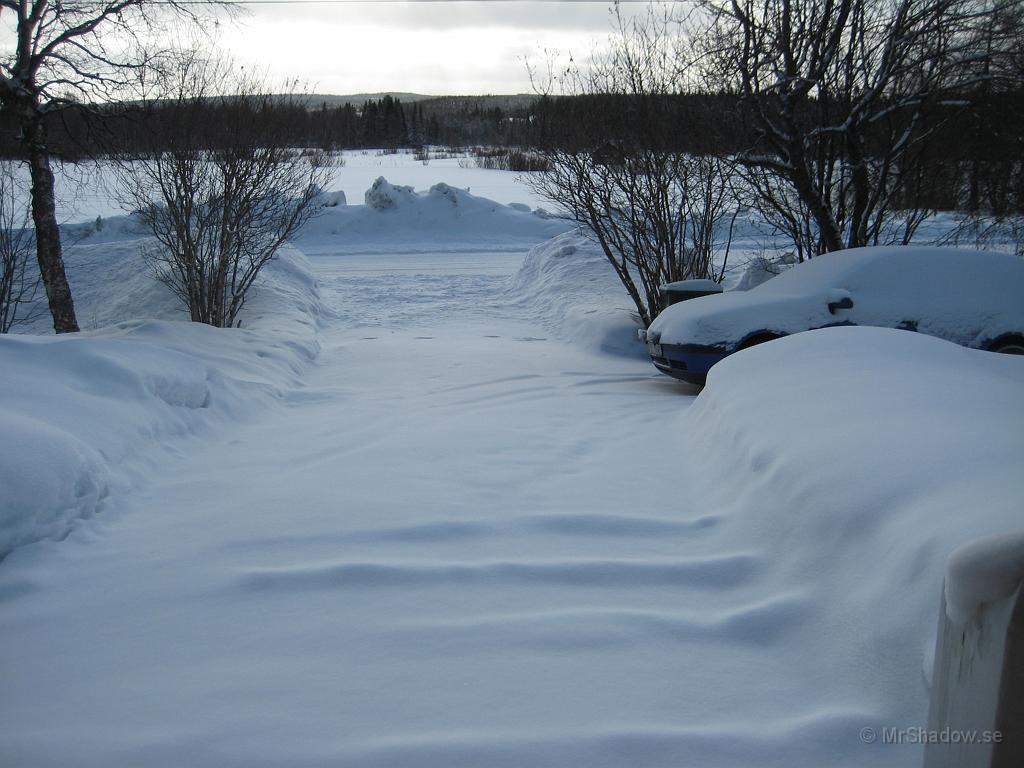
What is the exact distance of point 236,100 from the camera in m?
10.5

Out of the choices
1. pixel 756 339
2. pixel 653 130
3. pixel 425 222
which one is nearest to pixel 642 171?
pixel 653 130

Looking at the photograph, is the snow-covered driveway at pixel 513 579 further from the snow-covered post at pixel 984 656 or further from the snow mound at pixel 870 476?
the snow-covered post at pixel 984 656

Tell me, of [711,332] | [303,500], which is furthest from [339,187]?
[303,500]

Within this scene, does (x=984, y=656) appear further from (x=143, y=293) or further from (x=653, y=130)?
(x=143, y=293)

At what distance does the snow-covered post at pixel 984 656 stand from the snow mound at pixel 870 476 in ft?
0.12

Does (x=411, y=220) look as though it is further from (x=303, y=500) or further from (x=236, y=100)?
(x=303, y=500)

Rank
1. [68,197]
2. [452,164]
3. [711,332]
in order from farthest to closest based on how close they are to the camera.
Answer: [452,164], [68,197], [711,332]

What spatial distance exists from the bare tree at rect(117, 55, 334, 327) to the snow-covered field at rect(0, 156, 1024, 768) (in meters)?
4.04

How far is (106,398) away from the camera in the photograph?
5.27 meters

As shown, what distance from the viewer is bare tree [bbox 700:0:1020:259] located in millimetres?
10336

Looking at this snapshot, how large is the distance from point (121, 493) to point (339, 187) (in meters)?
33.3

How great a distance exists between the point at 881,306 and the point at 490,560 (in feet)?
16.8

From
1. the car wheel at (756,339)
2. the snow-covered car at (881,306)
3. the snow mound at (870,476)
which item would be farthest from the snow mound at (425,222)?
the snow mound at (870,476)

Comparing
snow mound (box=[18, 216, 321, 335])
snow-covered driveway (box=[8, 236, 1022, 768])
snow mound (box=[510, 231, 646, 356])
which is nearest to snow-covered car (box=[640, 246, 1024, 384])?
snow-covered driveway (box=[8, 236, 1022, 768])
